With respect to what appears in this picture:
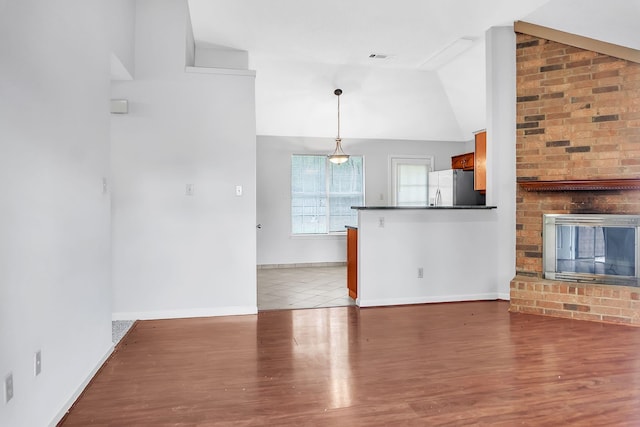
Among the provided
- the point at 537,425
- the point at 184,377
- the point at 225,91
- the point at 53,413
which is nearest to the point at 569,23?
the point at 225,91

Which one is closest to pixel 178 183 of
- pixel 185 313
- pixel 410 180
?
pixel 185 313

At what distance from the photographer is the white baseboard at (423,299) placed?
4.49m

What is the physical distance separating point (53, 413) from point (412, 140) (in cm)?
686

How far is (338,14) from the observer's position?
418 centimetres

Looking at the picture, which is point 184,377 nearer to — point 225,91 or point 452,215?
point 225,91

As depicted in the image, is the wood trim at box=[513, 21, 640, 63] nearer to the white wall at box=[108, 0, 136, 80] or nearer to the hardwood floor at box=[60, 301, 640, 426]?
the hardwood floor at box=[60, 301, 640, 426]

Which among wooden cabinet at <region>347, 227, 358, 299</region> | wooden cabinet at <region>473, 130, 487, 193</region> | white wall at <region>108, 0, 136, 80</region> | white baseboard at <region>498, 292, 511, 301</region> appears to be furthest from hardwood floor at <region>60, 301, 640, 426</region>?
white wall at <region>108, 0, 136, 80</region>

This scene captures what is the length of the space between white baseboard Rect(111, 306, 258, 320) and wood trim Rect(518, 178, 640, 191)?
120 inches

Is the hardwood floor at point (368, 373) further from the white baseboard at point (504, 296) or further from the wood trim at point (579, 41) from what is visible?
the wood trim at point (579, 41)

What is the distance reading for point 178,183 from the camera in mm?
4105

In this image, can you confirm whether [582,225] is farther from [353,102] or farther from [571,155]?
[353,102]

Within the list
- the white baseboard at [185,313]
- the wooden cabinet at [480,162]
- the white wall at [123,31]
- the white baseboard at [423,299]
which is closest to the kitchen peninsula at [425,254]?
the white baseboard at [423,299]

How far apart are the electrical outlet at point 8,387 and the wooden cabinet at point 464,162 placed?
631cm

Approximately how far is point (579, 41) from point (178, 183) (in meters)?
4.07
